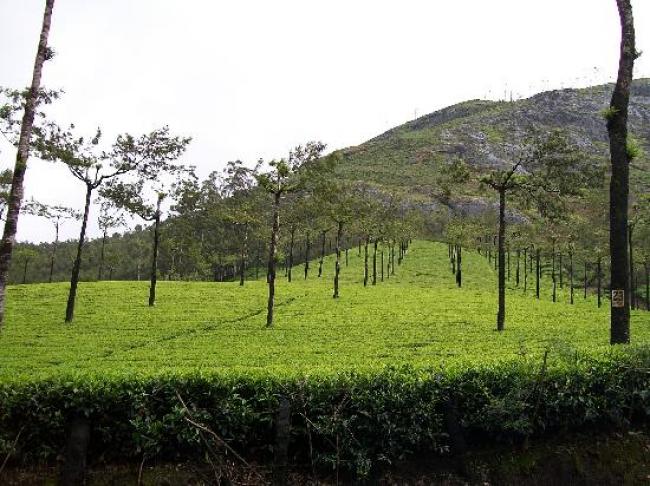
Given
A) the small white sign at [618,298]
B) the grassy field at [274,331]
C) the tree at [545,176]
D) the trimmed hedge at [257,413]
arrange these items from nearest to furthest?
the trimmed hedge at [257,413]
the small white sign at [618,298]
the grassy field at [274,331]
the tree at [545,176]

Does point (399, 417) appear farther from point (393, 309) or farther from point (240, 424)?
point (393, 309)

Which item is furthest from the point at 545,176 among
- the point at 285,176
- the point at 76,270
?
the point at 76,270

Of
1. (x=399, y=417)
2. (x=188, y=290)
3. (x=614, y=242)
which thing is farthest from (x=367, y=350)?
(x=188, y=290)

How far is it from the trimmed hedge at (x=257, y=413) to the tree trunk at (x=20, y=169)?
4.99m

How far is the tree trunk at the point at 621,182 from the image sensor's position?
1636 centimetres

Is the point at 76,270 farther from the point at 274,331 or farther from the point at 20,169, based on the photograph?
the point at 20,169

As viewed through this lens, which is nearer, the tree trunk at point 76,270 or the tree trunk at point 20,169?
the tree trunk at point 20,169

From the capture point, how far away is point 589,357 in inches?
496

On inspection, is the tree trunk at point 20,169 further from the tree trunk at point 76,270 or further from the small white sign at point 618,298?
the tree trunk at point 76,270

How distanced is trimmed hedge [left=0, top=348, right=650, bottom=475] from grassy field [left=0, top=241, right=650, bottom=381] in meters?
0.82

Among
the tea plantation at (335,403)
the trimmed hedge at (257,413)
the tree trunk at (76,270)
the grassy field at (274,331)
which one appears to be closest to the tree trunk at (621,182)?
the grassy field at (274,331)

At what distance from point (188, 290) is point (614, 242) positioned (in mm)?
46665

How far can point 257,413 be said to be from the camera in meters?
9.96

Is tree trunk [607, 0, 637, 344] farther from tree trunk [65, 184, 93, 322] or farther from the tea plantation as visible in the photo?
tree trunk [65, 184, 93, 322]
